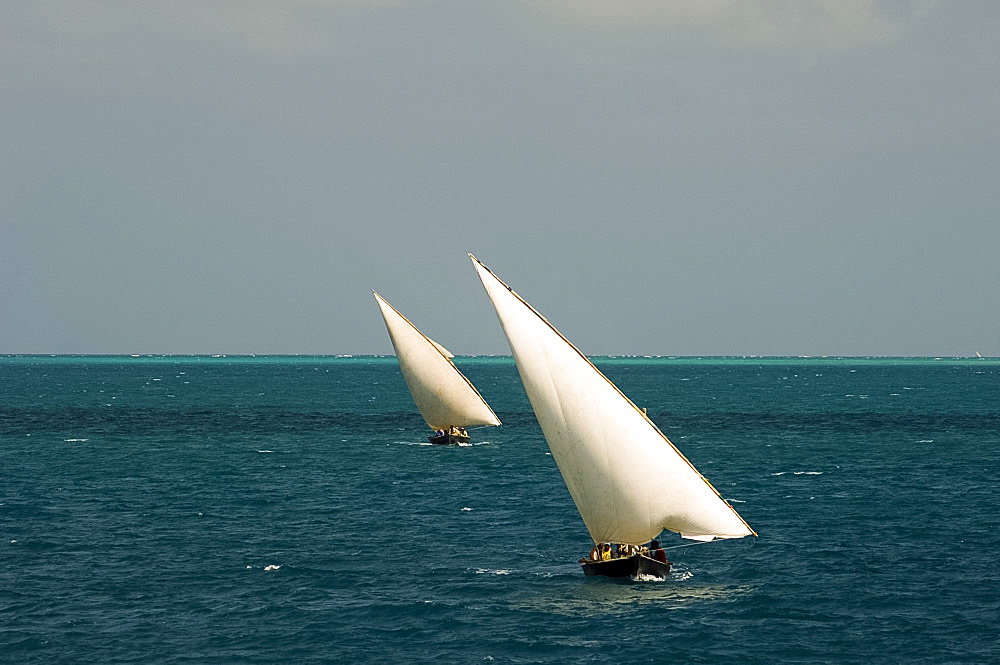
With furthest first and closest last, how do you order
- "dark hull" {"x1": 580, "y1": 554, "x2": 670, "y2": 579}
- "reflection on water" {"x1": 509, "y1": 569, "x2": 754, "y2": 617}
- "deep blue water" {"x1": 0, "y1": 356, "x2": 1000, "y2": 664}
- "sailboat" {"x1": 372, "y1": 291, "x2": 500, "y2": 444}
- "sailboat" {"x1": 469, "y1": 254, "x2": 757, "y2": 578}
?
"sailboat" {"x1": 372, "y1": 291, "x2": 500, "y2": 444}, "dark hull" {"x1": 580, "y1": 554, "x2": 670, "y2": 579}, "sailboat" {"x1": 469, "y1": 254, "x2": 757, "y2": 578}, "reflection on water" {"x1": 509, "y1": 569, "x2": 754, "y2": 617}, "deep blue water" {"x1": 0, "y1": 356, "x2": 1000, "y2": 664}

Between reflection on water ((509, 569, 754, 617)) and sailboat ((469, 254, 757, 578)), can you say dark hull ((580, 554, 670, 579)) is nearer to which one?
reflection on water ((509, 569, 754, 617))

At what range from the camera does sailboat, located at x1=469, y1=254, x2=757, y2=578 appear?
4184 centimetres

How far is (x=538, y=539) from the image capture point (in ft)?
180

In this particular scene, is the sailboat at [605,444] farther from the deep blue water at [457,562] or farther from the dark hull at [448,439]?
the dark hull at [448,439]

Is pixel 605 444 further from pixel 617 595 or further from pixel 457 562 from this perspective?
pixel 457 562

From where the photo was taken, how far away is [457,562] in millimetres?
49594

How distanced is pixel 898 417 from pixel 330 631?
4522 inches

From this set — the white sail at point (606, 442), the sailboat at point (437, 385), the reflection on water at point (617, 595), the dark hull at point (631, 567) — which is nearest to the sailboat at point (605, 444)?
the white sail at point (606, 442)

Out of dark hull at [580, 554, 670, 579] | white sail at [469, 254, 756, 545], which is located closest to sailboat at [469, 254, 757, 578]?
white sail at [469, 254, 756, 545]

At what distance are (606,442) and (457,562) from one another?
1117 cm

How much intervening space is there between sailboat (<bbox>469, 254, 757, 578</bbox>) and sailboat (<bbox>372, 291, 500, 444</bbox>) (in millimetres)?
56087

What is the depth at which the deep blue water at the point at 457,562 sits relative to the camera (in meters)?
37.4

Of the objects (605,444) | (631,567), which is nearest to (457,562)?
(631,567)

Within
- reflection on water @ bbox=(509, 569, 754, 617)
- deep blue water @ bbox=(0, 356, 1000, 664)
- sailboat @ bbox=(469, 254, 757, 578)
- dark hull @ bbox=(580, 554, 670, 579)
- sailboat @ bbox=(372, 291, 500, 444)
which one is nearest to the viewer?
deep blue water @ bbox=(0, 356, 1000, 664)
